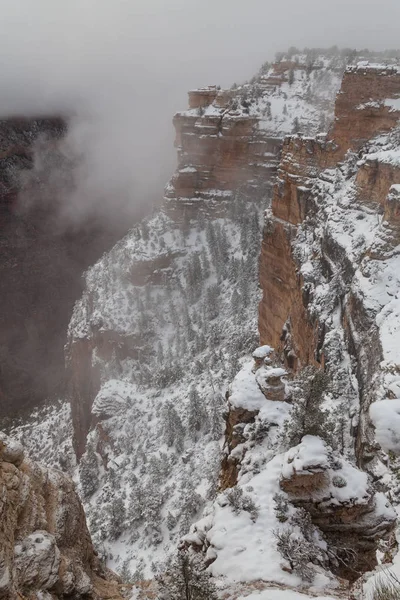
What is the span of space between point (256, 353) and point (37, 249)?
124 m

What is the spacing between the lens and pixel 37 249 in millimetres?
133500

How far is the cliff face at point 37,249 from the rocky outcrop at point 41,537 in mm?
95070

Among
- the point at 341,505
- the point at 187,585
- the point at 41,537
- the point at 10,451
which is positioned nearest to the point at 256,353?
the point at 341,505

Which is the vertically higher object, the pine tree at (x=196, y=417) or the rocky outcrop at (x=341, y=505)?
the rocky outcrop at (x=341, y=505)

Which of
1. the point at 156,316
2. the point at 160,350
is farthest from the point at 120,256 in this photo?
the point at 160,350

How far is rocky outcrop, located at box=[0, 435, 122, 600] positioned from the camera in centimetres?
1123

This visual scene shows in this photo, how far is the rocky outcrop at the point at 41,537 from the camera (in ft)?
36.9

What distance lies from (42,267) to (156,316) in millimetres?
75416

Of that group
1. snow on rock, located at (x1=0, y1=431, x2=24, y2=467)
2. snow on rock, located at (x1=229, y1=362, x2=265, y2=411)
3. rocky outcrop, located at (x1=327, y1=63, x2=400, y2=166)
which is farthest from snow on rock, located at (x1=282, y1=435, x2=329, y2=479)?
rocky outcrop, located at (x1=327, y1=63, x2=400, y2=166)

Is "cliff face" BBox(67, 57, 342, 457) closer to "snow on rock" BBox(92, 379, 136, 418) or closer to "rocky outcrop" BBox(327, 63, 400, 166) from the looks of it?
"snow on rock" BBox(92, 379, 136, 418)

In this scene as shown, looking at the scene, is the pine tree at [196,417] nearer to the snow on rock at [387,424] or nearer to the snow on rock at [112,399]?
the snow on rock at [112,399]

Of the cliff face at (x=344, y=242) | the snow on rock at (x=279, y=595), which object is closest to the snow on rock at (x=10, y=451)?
the snow on rock at (x=279, y=595)

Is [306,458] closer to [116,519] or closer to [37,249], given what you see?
[116,519]

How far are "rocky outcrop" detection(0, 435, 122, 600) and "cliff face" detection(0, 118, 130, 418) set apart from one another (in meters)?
95.1
